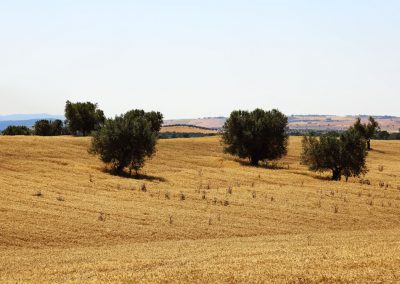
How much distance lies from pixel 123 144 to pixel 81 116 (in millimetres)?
55223

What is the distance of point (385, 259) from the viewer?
18.1 metres

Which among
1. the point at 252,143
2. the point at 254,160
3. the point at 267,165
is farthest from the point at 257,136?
the point at 267,165

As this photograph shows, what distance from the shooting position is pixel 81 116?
369ft

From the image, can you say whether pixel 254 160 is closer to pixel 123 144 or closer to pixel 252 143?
pixel 252 143

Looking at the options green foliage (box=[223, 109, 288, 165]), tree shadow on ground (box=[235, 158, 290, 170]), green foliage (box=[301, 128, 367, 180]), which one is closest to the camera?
green foliage (box=[301, 128, 367, 180])

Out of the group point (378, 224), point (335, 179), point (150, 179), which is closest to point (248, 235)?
point (378, 224)

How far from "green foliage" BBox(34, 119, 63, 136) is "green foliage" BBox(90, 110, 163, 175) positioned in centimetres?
7723

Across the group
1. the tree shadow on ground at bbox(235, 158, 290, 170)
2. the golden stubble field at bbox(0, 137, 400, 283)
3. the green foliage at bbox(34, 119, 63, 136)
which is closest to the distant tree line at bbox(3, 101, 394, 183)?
the tree shadow on ground at bbox(235, 158, 290, 170)

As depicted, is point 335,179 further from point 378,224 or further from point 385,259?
point 385,259

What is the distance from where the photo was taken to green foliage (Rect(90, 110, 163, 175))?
59.8 m

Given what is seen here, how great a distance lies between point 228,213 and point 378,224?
978 cm

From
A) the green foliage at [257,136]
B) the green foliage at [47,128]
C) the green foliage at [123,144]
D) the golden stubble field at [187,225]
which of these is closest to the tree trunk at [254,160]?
the green foliage at [257,136]

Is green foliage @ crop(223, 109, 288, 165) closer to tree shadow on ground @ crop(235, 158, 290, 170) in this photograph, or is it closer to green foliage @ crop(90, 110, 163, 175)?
tree shadow on ground @ crop(235, 158, 290, 170)

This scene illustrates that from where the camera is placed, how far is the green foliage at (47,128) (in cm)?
13425
